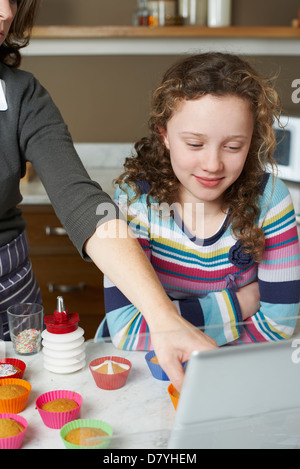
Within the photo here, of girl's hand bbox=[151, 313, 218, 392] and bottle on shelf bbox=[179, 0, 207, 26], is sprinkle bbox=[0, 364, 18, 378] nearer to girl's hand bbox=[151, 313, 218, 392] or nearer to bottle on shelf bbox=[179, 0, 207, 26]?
girl's hand bbox=[151, 313, 218, 392]

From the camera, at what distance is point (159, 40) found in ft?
8.89

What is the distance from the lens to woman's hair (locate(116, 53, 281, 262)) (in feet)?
3.76

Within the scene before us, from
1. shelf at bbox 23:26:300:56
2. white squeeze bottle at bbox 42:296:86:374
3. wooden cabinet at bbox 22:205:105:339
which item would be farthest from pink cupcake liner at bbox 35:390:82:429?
shelf at bbox 23:26:300:56

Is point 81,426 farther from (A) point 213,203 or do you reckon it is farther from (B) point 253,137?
(B) point 253,137

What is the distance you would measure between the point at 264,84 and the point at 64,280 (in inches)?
60.3

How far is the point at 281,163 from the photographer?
233cm

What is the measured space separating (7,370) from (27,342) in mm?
101

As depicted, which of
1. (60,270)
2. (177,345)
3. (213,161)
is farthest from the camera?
(60,270)

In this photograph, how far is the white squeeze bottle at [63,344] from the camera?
100 cm

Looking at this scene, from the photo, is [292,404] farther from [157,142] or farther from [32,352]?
[157,142]

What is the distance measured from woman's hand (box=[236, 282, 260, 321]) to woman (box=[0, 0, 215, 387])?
1.16ft

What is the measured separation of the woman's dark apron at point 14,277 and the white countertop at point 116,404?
0.22 meters

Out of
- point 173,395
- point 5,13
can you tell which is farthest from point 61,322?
point 5,13

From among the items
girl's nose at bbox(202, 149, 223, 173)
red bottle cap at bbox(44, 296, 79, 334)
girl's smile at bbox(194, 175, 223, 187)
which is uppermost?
girl's nose at bbox(202, 149, 223, 173)
